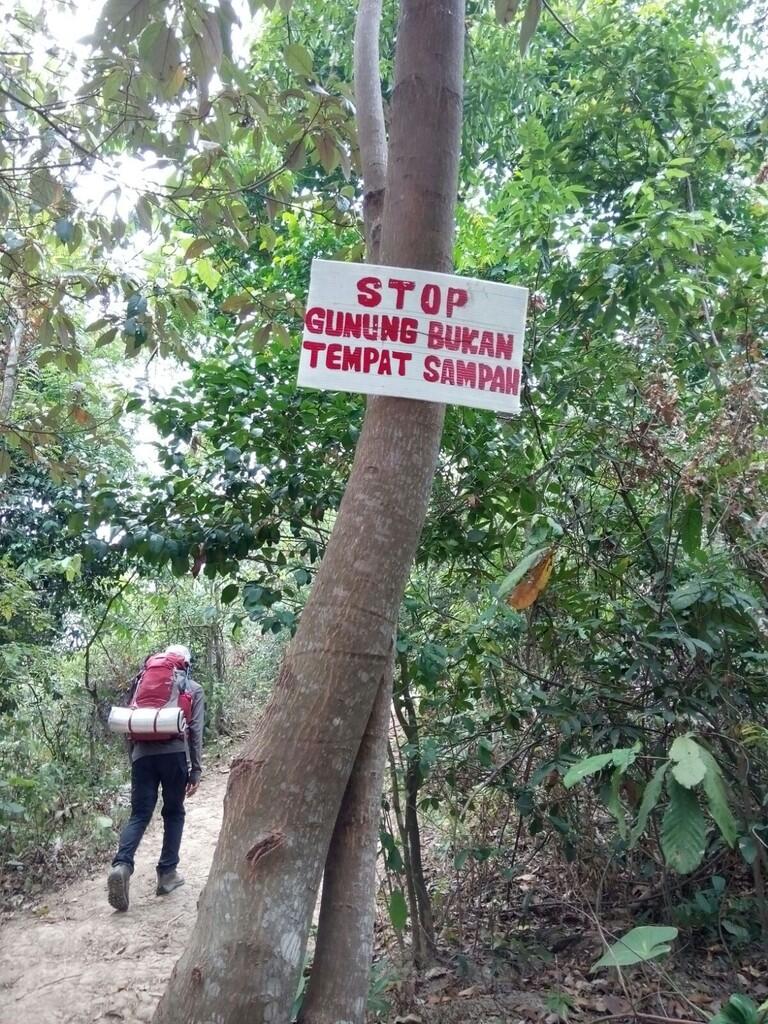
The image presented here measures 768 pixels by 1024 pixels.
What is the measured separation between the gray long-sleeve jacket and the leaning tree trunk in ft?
10.8

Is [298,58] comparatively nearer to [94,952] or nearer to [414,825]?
[414,825]

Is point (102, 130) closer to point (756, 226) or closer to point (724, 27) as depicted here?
point (756, 226)

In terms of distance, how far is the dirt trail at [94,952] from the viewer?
3.26 meters

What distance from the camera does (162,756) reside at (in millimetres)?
4391

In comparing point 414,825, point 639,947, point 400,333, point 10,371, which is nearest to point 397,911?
point 414,825

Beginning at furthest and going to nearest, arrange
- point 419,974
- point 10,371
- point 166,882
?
point 10,371, point 166,882, point 419,974

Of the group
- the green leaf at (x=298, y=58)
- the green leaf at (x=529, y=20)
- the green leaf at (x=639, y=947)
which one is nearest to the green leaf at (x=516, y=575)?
the green leaf at (x=639, y=947)

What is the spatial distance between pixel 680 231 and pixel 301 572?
5.90ft

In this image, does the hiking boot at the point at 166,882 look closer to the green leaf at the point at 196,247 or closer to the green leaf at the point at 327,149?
the green leaf at the point at 196,247

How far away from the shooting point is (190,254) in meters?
3.07

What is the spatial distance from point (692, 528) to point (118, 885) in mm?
3662

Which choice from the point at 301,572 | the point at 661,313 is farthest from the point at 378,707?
the point at 661,313

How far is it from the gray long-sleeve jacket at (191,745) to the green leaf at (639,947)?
3.30m

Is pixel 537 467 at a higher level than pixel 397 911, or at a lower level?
higher
